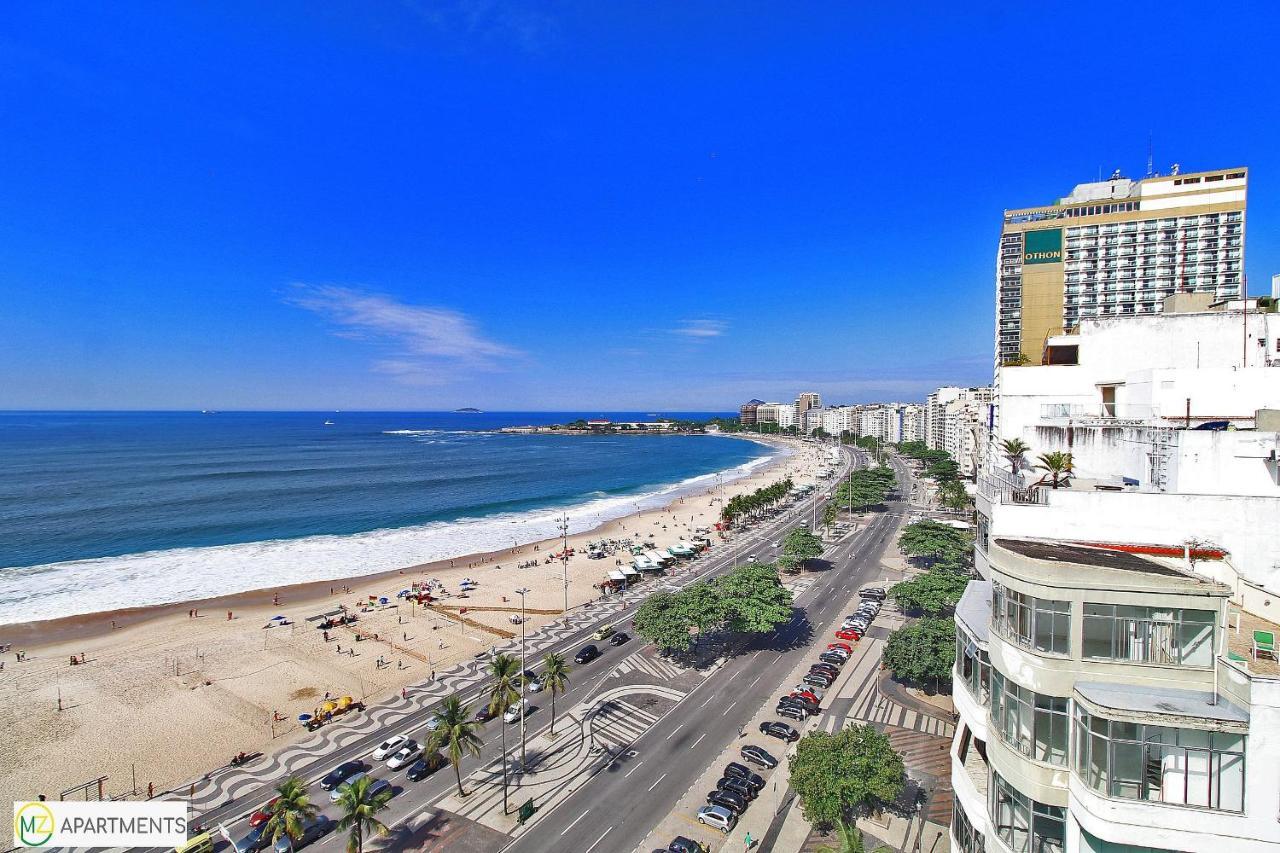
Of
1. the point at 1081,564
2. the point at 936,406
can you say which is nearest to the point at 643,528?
the point at 1081,564

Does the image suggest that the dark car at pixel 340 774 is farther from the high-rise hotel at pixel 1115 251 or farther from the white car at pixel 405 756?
the high-rise hotel at pixel 1115 251

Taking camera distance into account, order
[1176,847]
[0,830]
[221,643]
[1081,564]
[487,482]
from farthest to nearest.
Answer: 1. [487,482]
2. [221,643]
3. [0,830]
4. [1081,564]
5. [1176,847]

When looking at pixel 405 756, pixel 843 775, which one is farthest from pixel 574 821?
pixel 843 775

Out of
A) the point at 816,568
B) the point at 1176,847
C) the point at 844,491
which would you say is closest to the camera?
the point at 1176,847

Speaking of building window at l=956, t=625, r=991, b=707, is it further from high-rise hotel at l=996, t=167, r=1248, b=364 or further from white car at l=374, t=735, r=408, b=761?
high-rise hotel at l=996, t=167, r=1248, b=364

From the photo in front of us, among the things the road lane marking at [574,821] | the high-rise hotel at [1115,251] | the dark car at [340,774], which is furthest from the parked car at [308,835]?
the high-rise hotel at [1115,251]

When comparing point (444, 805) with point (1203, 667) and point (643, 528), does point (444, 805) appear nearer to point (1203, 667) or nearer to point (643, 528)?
point (1203, 667)

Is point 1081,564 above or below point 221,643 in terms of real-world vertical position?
above
